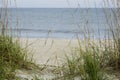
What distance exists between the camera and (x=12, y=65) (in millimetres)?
3998

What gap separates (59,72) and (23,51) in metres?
0.64

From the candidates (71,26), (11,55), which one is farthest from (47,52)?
(71,26)

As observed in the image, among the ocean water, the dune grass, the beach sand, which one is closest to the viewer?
the dune grass

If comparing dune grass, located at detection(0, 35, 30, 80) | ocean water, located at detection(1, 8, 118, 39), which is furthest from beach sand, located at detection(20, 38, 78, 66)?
ocean water, located at detection(1, 8, 118, 39)

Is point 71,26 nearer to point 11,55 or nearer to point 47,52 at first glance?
point 47,52

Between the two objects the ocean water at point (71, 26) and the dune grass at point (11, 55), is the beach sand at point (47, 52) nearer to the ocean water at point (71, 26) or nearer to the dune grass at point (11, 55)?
the dune grass at point (11, 55)

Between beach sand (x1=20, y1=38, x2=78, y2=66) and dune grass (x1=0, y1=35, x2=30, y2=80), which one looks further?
beach sand (x1=20, y1=38, x2=78, y2=66)

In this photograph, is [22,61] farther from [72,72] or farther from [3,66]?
[72,72]

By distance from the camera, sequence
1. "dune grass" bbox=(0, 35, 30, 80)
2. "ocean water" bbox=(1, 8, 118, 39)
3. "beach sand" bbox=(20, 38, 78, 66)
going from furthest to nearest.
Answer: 1. "beach sand" bbox=(20, 38, 78, 66)
2. "ocean water" bbox=(1, 8, 118, 39)
3. "dune grass" bbox=(0, 35, 30, 80)

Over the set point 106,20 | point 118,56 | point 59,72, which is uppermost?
point 106,20

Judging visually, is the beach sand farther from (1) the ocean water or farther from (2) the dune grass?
(1) the ocean water

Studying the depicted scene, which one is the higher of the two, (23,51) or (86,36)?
(86,36)

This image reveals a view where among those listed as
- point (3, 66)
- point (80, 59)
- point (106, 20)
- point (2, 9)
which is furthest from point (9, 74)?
point (106, 20)

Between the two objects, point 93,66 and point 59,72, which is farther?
point 59,72
